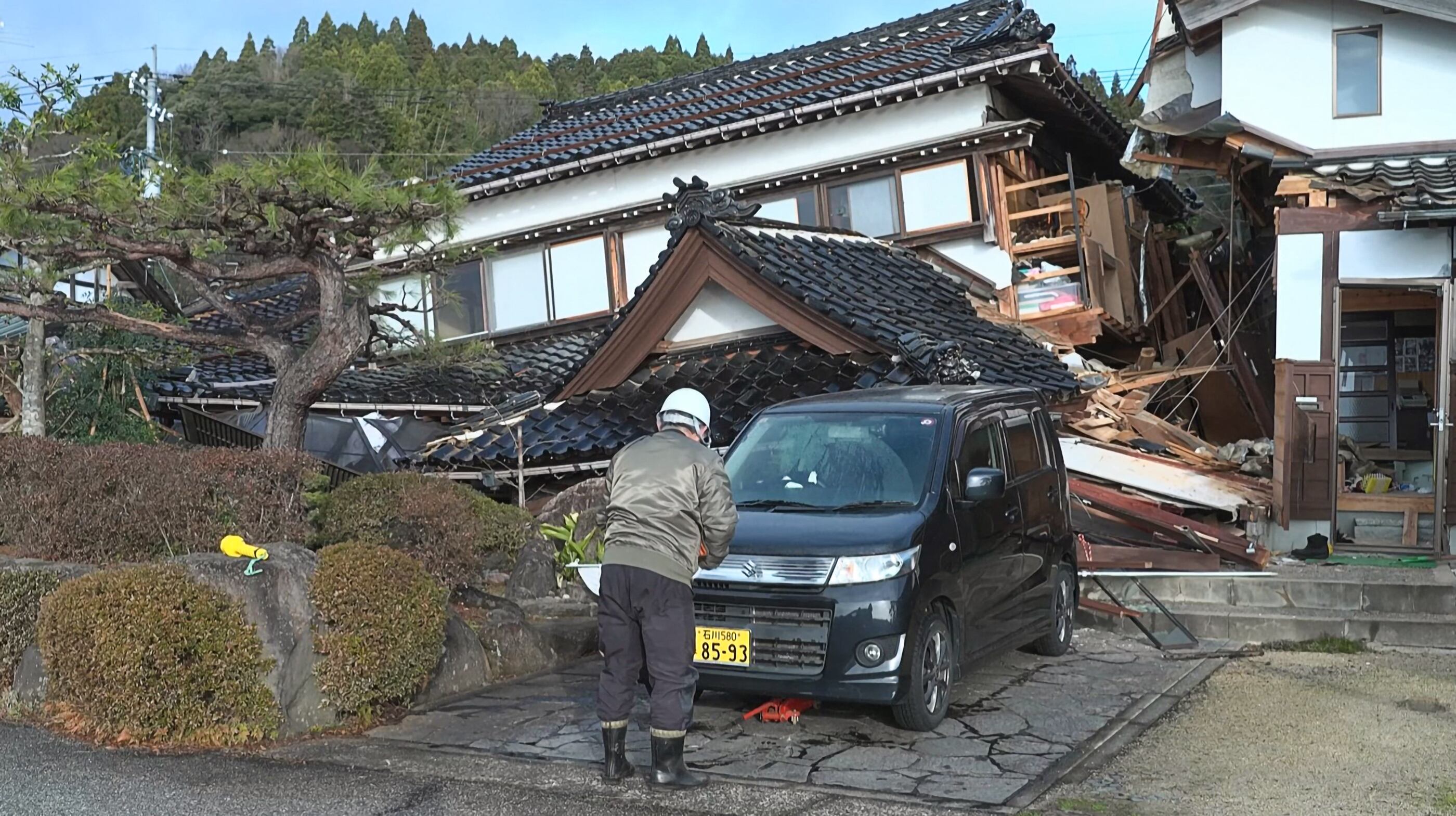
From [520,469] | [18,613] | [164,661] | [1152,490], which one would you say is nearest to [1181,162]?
[1152,490]

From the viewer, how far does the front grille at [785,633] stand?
6582 mm

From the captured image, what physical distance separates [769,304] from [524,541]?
3611 millimetres

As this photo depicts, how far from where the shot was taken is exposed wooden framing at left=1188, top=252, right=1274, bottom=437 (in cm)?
1459

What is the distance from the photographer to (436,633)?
24.1 ft

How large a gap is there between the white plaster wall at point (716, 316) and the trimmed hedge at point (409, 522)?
444 centimetres

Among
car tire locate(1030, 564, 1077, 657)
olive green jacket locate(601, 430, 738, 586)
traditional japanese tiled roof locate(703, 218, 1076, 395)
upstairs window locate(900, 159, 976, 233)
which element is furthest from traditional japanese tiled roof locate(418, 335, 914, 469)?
olive green jacket locate(601, 430, 738, 586)

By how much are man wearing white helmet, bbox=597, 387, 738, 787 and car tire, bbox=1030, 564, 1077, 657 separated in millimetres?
3675

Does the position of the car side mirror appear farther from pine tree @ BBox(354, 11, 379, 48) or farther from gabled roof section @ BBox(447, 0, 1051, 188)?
pine tree @ BBox(354, 11, 379, 48)

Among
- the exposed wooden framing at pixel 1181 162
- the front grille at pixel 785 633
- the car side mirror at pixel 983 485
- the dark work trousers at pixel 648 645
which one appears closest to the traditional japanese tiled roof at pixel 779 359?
the exposed wooden framing at pixel 1181 162

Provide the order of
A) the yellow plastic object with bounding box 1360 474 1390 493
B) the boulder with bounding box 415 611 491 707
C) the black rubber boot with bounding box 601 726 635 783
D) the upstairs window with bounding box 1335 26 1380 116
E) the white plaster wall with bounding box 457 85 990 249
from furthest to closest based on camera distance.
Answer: the white plaster wall with bounding box 457 85 990 249, the upstairs window with bounding box 1335 26 1380 116, the yellow plastic object with bounding box 1360 474 1390 493, the boulder with bounding box 415 611 491 707, the black rubber boot with bounding box 601 726 635 783

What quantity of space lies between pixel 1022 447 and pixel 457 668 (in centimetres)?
414

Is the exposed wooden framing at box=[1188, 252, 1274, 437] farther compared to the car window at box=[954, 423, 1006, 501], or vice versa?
the exposed wooden framing at box=[1188, 252, 1274, 437]

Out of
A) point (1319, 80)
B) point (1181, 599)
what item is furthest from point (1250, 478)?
point (1319, 80)

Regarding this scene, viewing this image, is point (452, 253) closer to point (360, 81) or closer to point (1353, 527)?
point (1353, 527)
